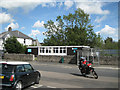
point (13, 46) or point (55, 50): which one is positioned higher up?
point (13, 46)

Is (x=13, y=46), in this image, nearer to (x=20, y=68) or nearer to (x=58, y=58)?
(x=58, y=58)

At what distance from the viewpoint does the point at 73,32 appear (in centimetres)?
4975

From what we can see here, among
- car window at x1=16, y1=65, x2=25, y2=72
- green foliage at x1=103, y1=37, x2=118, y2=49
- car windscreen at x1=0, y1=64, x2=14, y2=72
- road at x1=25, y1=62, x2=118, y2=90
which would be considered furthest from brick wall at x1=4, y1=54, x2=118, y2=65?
car windscreen at x1=0, y1=64, x2=14, y2=72

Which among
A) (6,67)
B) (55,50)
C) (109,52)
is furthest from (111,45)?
(55,50)

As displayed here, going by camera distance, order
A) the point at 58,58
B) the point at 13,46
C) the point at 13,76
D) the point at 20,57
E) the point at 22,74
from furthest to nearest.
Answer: the point at 13,46 → the point at 20,57 → the point at 58,58 → the point at 22,74 → the point at 13,76

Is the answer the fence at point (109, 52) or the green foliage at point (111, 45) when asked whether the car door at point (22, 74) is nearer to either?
the green foliage at point (111, 45)

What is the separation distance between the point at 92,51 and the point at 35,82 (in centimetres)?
1920

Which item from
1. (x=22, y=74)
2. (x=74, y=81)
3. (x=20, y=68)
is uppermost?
(x=20, y=68)

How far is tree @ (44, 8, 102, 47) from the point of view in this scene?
48.8 m

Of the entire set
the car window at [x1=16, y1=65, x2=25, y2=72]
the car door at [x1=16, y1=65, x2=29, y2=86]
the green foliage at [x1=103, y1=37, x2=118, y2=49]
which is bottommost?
the car door at [x1=16, y1=65, x2=29, y2=86]

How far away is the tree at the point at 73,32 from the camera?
48844 millimetres

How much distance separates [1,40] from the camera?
54688mm

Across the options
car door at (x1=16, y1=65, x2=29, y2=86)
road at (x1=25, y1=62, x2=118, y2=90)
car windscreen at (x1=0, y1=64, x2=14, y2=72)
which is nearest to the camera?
car windscreen at (x1=0, y1=64, x2=14, y2=72)

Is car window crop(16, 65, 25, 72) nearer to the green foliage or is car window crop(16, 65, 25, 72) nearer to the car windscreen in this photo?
the car windscreen
